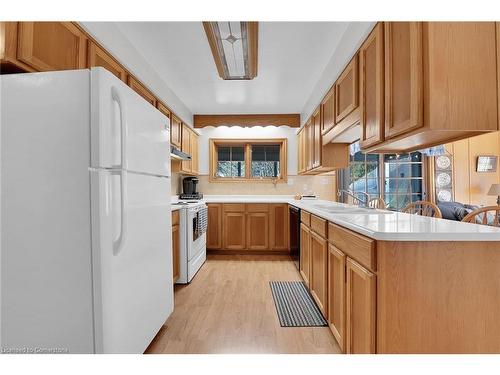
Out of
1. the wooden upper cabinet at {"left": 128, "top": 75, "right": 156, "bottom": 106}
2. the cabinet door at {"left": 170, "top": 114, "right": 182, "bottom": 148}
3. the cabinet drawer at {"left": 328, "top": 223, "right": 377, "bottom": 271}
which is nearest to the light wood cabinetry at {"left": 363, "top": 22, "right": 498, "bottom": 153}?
the cabinet drawer at {"left": 328, "top": 223, "right": 377, "bottom": 271}

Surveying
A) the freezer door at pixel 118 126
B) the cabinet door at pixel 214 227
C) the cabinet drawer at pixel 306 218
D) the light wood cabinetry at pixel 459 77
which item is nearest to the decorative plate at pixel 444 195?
the cabinet drawer at pixel 306 218

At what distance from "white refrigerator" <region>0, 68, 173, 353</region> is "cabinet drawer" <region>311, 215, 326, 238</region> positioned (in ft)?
4.60

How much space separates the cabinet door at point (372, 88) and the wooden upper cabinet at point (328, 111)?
744mm

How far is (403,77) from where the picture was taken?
1488mm

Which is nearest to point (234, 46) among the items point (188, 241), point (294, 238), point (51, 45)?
point (51, 45)

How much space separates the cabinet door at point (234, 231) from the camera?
14.5ft

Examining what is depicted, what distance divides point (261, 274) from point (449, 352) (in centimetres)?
233

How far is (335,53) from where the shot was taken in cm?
260

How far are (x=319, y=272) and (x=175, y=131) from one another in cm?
257

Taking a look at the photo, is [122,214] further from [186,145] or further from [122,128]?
[186,145]

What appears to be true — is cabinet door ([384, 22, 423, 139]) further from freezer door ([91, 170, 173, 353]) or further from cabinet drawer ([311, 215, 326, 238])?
freezer door ([91, 170, 173, 353])

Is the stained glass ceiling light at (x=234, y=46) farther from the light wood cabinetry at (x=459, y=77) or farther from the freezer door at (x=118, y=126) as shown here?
the light wood cabinetry at (x=459, y=77)

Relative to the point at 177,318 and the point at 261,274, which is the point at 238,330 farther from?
the point at 261,274

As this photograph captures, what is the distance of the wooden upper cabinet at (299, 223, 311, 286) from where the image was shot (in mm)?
2710
